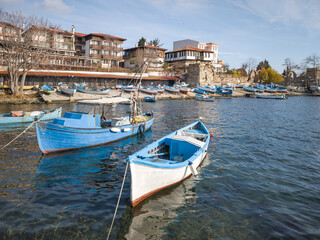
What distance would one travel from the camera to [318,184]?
483 inches

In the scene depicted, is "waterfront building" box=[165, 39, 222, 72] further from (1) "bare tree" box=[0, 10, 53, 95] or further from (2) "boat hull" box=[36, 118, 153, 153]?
(2) "boat hull" box=[36, 118, 153, 153]

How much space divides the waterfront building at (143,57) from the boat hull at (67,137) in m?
57.6

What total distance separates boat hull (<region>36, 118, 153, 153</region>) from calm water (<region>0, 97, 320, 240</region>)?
617mm

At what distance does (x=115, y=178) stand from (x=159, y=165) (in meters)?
3.71

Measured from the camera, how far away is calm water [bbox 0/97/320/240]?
785 centimetres

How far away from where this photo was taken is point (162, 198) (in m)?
9.95

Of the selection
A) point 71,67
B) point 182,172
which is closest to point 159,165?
point 182,172

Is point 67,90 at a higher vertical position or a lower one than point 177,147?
higher

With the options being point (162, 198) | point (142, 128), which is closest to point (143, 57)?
point (142, 128)

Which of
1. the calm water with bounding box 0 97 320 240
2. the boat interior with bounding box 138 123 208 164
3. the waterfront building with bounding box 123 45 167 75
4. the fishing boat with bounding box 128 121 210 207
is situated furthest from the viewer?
the waterfront building with bounding box 123 45 167 75

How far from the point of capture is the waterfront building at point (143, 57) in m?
73.6

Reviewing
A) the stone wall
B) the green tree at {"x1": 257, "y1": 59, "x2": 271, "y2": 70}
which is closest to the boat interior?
the stone wall

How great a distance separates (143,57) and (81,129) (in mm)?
62747

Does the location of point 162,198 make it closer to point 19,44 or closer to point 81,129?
point 81,129
